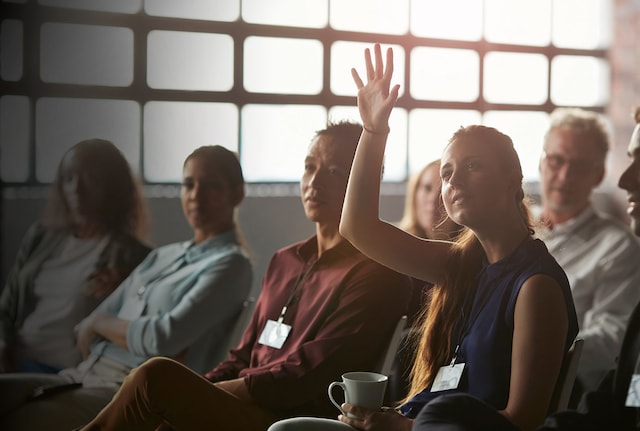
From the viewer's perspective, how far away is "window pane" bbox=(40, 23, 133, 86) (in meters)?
3.50

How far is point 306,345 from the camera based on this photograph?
7.43 feet

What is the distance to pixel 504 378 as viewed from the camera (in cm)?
182

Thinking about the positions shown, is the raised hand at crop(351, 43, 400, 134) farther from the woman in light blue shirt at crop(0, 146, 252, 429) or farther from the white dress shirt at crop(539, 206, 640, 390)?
the white dress shirt at crop(539, 206, 640, 390)

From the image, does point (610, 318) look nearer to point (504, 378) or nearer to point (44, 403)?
point (504, 378)

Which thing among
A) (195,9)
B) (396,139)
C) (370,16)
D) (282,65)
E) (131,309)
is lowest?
(131,309)

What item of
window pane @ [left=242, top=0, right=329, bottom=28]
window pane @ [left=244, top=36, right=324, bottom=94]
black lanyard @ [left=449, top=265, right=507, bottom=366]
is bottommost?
black lanyard @ [left=449, top=265, right=507, bottom=366]

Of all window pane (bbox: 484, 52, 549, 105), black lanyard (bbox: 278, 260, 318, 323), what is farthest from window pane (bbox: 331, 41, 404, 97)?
black lanyard (bbox: 278, 260, 318, 323)

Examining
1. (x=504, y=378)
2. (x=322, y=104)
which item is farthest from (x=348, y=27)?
(x=504, y=378)

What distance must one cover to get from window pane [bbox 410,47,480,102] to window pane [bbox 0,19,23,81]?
1854 millimetres

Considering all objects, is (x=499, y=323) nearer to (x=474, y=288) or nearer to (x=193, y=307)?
(x=474, y=288)

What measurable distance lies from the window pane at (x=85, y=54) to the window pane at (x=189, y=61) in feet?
0.40

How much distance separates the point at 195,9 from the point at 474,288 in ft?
6.98

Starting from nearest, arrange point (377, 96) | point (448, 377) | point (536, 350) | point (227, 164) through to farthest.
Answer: point (536, 350), point (448, 377), point (377, 96), point (227, 164)

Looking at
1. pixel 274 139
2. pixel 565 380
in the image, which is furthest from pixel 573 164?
pixel 565 380
